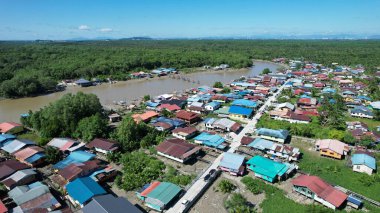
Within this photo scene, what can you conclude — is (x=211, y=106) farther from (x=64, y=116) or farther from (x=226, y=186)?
(x=226, y=186)

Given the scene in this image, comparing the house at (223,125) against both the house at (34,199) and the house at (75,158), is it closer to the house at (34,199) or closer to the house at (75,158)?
the house at (75,158)

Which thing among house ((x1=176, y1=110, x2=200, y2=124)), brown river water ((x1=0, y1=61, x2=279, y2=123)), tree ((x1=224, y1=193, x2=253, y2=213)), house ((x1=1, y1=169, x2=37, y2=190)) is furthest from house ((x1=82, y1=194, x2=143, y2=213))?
brown river water ((x1=0, y1=61, x2=279, y2=123))

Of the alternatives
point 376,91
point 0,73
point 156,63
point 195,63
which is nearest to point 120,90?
point 0,73

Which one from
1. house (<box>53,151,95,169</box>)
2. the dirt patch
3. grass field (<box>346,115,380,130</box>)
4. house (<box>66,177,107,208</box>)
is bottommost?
grass field (<box>346,115,380,130</box>)

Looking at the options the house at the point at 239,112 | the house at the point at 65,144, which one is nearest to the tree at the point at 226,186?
the house at the point at 65,144

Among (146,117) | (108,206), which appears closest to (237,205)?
(108,206)

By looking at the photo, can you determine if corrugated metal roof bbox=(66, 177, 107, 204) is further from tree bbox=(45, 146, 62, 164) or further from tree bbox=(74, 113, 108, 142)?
tree bbox=(74, 113, 108, 142)
